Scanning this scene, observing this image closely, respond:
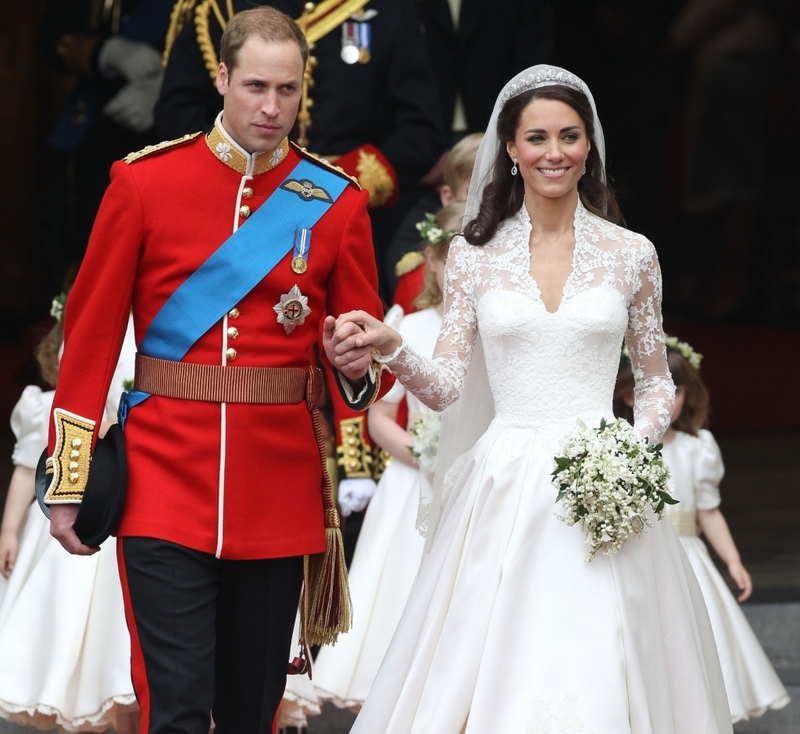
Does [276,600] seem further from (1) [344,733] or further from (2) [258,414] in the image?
(1) [344,733]

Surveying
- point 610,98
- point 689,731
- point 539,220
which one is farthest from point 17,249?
Result: point 689,731

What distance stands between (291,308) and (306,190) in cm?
29

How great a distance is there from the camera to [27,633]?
466cm

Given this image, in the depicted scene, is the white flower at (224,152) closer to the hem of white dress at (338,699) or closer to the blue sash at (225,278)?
the blue sash at (225,278)

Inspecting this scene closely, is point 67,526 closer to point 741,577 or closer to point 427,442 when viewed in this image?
point 427,442

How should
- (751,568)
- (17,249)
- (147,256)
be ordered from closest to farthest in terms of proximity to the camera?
(147,256), (751,568), (17,249)

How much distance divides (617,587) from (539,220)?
91cm

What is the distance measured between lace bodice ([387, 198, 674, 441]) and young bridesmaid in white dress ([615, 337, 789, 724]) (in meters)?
1.25

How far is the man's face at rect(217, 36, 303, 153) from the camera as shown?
11.3 ft

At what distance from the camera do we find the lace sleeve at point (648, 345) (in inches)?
152

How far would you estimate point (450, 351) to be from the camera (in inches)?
150

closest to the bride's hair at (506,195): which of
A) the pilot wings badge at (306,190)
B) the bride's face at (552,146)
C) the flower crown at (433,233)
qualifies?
the bride's face at (552,146)

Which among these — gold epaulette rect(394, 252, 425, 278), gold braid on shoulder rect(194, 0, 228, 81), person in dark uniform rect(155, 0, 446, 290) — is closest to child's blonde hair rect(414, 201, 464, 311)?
gold epaulette rect(394, 252, 425, 278)

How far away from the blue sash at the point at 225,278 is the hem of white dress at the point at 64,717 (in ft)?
4.08
